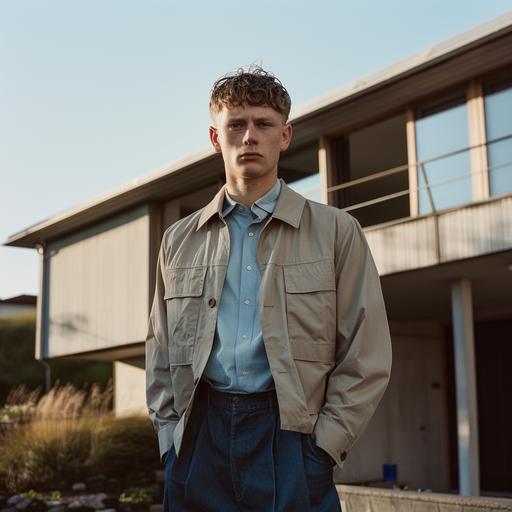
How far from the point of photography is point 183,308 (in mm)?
2242

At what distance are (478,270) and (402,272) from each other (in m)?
0.88

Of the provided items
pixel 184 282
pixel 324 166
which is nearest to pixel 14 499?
pixel 324 166

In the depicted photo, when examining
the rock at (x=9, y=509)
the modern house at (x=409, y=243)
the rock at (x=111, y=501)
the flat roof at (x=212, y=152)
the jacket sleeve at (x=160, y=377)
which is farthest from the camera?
the rock at (x=111, y=501)

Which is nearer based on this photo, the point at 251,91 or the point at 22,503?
the point at 251,91

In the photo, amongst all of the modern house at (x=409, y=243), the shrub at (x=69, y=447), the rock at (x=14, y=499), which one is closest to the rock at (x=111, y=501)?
the rock at (x=14, y=499)

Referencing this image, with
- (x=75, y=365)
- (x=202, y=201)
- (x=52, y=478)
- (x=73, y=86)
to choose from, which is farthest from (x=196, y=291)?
(x=75, y=365)

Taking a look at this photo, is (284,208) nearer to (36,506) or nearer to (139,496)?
(36,506)

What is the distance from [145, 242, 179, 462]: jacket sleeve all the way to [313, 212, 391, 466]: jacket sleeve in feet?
1.40

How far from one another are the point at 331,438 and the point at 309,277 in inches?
15.4

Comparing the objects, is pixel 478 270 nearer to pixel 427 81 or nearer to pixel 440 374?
pixel 427 81

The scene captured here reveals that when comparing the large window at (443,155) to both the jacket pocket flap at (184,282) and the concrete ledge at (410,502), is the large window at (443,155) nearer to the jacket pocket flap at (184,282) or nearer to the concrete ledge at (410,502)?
the concrete ledge at (410,502)

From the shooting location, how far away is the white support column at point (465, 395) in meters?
9.65

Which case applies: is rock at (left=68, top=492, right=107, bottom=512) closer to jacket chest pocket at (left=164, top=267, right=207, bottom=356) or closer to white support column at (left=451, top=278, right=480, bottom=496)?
white support column at (left=451, top=278, right=480, bottom=496)

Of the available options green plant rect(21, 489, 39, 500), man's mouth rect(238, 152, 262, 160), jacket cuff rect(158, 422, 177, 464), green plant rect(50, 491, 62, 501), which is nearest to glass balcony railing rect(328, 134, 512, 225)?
A: green plant rect(50, 491, 62, 501)
